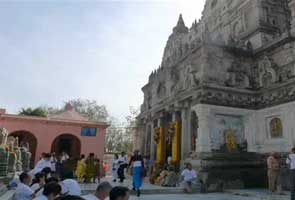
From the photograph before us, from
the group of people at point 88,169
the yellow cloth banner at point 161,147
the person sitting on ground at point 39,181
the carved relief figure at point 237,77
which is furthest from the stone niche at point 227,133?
the person sitting on ground at point 39,181

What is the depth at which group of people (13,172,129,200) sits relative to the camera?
3184 mm

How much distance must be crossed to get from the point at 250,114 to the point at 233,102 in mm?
1408

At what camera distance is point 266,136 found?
14578 mm

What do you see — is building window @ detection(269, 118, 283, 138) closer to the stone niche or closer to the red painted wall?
the stone niche

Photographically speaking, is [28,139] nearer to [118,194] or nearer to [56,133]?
[56,133]

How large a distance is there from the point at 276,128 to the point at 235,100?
2.52 m

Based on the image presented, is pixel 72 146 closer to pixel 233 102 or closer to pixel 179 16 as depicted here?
pixel 233 102

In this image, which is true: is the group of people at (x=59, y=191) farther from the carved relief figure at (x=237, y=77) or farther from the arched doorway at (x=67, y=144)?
the arched doorway at (x=67, y=144)

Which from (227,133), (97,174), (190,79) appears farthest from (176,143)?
(97,174)

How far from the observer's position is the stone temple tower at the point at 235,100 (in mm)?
13562

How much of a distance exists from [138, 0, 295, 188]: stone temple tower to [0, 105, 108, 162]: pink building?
605 centimetres

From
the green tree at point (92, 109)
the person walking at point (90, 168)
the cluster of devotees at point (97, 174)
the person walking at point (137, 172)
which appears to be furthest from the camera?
the green tree at point (92, 109)

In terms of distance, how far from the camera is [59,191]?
370 centimetres

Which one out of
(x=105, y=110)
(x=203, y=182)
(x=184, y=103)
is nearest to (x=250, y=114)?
(x=184, y=103)
